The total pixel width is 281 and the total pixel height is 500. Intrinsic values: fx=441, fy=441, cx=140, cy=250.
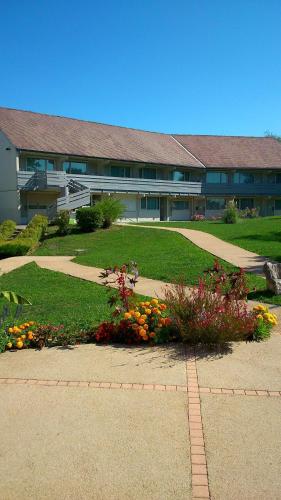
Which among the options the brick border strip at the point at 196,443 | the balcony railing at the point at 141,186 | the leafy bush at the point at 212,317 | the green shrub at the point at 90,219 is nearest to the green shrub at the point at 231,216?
the green shrub at the point at 90,219

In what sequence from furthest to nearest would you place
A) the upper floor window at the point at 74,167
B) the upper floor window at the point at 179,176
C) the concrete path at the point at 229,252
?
the upper floor window at the point at 179,176 < the upper floor window at the point at 74,167 < the concrete path at the point at 229,252

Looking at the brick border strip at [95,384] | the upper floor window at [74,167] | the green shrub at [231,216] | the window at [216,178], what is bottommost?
the brick border strip at [95,384]

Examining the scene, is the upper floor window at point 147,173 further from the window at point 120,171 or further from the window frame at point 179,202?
the window frame at point 179,202

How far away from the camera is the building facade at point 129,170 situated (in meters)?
32.1

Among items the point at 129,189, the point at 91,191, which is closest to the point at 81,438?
the point at 91,191

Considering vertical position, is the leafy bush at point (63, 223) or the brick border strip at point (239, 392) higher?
the leafy bush at point (63, 223)

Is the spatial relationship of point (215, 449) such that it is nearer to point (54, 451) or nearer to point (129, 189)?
point (54, 451)

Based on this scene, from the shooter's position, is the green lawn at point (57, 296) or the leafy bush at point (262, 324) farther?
the green lawn at point (57, 296)

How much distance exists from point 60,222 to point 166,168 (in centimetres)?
1743

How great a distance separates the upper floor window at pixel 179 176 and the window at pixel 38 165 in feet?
40.1

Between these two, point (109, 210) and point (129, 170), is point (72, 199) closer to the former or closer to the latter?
point (109, 210)

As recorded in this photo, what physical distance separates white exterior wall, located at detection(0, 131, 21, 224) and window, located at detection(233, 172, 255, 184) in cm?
2182

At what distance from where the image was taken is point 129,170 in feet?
127

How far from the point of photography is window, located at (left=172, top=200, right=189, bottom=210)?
4181 centimetres
